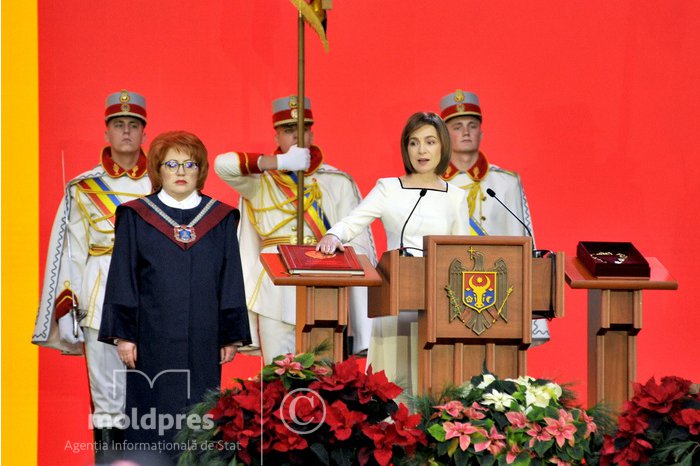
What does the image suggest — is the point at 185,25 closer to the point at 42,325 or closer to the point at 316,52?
the point at 316,52

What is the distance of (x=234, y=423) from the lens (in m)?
4.02

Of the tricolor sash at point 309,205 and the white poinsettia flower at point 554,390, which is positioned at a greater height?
the tricolor sash at point 309,205

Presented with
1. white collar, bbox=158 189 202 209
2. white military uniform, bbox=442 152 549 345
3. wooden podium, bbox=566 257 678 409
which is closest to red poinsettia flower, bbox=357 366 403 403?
wooden podium, bbox=566 257 678 409

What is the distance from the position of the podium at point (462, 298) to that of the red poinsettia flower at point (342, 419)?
650mm

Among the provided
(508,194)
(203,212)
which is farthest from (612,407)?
(508,194)

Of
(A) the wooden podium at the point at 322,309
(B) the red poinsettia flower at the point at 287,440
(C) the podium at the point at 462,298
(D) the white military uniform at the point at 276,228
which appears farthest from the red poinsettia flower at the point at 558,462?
(D) the white military uniform at the point at 276,228

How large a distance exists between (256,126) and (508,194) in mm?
1367

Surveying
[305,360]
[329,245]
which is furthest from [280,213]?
[305,360]

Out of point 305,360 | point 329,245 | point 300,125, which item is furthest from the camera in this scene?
point 300,125

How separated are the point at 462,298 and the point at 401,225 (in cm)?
Answer: 62

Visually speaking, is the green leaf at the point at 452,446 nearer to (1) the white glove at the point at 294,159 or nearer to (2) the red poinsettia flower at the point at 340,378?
(2) the red poinsettia flower at the point at 340,378

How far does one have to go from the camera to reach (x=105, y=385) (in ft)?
20.1

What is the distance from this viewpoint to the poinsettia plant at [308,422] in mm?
3984

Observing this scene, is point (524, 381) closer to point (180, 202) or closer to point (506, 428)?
point (506, 428)
